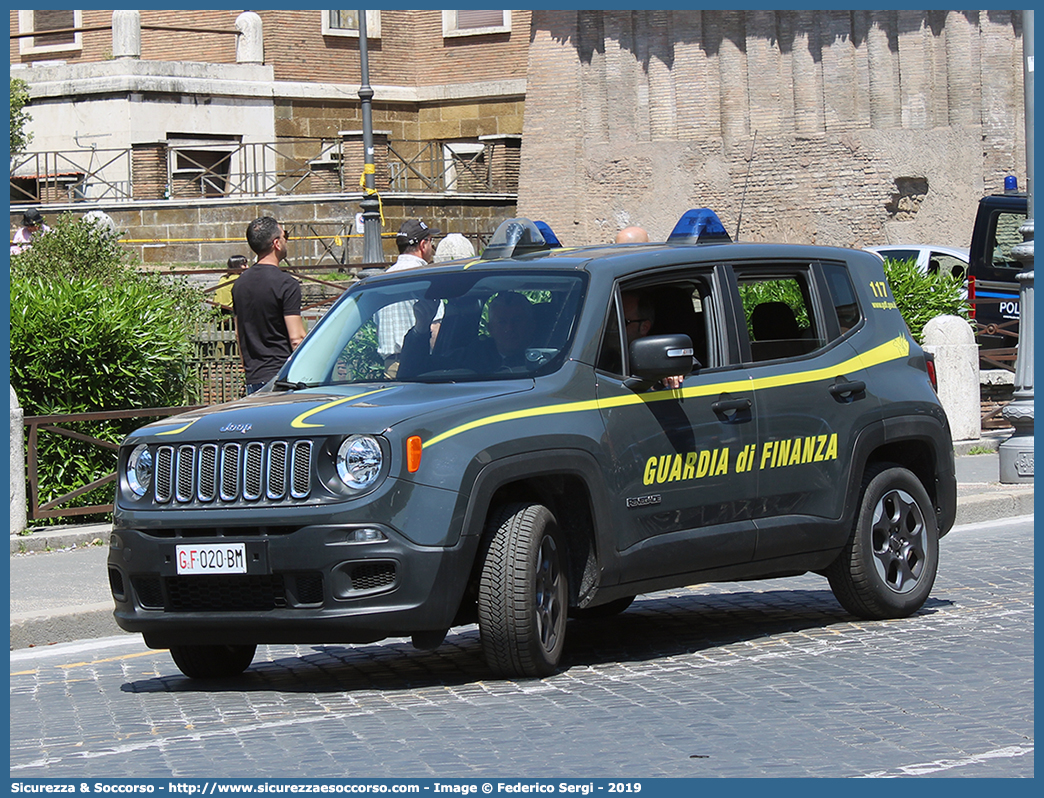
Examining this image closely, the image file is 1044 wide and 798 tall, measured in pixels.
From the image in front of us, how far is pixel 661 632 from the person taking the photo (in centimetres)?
862

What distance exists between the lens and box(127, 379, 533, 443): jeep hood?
6867mm

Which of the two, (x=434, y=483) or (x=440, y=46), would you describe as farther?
(x=440, y=46)

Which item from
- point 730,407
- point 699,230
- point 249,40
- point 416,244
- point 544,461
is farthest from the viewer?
point 249,40

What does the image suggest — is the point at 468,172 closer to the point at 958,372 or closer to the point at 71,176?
the point at 71,176

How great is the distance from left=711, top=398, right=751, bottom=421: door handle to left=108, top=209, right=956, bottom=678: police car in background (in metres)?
0.02

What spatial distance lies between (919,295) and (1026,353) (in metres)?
4.30

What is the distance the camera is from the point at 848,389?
8.48 metres

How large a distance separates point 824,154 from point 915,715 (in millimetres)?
29353

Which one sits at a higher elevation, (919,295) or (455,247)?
(455,247)

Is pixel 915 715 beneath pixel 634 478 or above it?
beneath

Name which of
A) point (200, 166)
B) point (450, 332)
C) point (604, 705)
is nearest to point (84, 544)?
point (450, 332)
